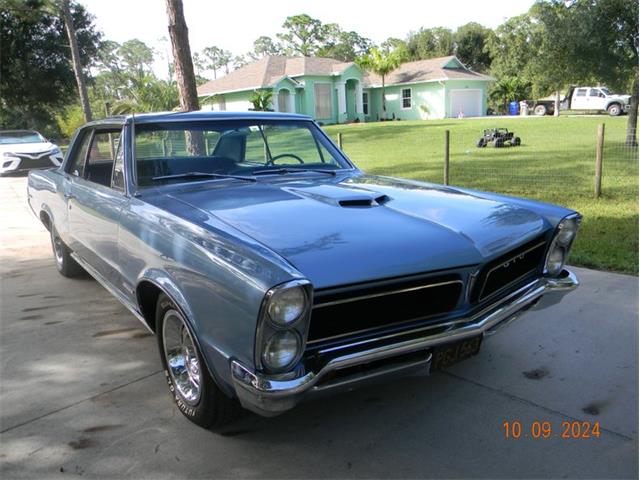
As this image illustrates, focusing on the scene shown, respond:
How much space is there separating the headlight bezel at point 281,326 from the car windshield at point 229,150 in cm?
173

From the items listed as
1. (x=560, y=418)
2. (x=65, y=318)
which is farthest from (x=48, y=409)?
(x=560, y=418)

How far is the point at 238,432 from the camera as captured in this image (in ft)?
9.21

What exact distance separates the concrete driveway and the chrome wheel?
0.57 ft

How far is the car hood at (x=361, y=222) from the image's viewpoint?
7.64 feet

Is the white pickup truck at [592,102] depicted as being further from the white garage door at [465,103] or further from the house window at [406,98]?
the house window at [406,98]

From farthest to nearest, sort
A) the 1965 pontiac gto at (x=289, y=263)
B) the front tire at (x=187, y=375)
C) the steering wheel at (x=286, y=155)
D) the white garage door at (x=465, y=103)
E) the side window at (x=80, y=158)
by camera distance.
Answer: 1. the white garage door at (x=465, y=103)
2. the side window at (x=80, y=158)
3. the steering wheel at (x=286, y=155)
4. the front tire at (x=187, y=375)
5. the 1965 pontiac gto at (x=289, y=263)

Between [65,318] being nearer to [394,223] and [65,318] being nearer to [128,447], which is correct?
[128,447]

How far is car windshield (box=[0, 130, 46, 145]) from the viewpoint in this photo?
15.5 metres

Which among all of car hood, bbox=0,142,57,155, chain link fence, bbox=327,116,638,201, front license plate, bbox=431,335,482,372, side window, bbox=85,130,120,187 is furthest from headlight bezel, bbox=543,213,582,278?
car hood, bbox=0,142,57,155

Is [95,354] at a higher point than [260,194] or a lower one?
lower

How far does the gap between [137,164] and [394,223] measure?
178 cm

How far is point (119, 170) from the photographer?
11.9 ft

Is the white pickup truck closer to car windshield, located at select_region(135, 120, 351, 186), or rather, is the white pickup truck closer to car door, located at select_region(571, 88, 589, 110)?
car door, located at select_region(571, 88, 589, 110)

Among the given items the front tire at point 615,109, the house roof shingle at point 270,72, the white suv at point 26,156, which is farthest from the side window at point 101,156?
the front tire at point 615,109
